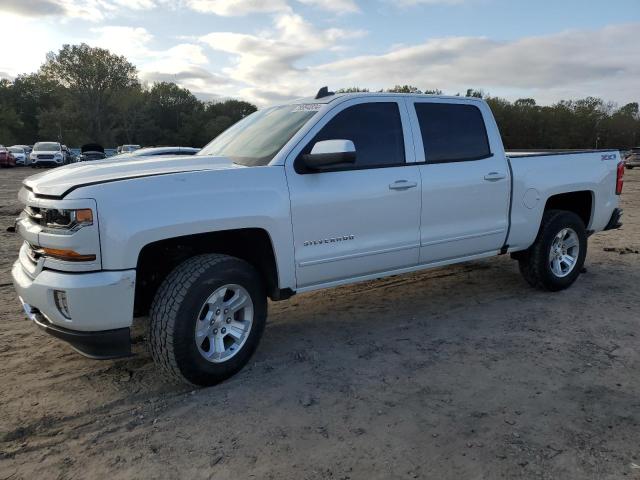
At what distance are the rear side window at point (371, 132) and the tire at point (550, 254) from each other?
2063mm

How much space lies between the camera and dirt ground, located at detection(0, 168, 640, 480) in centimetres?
272

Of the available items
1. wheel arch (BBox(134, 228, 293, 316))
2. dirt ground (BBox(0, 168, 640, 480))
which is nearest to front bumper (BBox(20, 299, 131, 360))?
dirt ground (BBox(0, 168, 640, 480))

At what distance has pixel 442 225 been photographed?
Result: 15.1 ft

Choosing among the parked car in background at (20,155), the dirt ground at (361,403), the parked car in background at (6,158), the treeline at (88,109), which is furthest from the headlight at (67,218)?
the treeline at (88,109)

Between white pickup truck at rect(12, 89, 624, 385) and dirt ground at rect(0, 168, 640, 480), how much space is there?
17.0 inches

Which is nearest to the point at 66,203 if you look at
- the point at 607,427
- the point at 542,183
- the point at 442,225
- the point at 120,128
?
the point at 442,225

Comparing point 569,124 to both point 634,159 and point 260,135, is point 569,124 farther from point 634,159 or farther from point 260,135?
point 260,135

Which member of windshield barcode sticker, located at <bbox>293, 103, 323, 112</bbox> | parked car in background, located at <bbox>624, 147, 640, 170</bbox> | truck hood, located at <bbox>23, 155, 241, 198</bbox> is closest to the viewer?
truck hood, located at <bbox>23, 155, 241, 198</bbox>

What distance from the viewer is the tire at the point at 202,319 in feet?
10.7

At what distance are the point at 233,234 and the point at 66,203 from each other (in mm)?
1125

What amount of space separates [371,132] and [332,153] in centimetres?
79

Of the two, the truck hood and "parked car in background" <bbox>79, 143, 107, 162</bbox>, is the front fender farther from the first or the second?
"parked car in background" <bbox>79, 143, 107, 162</bbox>

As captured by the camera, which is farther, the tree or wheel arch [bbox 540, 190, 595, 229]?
the tree

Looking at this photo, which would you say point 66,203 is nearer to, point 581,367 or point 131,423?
point 131,423
